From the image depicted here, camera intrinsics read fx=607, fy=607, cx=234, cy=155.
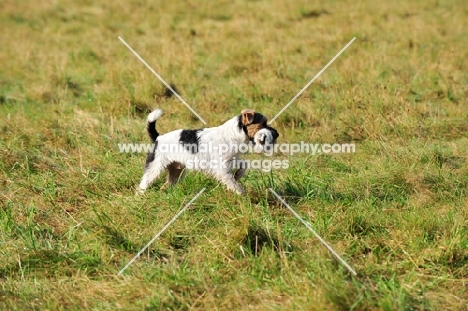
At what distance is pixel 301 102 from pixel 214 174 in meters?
3.26

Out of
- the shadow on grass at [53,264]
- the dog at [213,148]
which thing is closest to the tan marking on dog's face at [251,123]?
the dog at [213,148]

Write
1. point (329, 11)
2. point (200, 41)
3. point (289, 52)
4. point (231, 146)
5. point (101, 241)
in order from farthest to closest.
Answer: point (329, 11)
point (200, 41)
point (289, 52)
point (231, 146)
point (101, 241)

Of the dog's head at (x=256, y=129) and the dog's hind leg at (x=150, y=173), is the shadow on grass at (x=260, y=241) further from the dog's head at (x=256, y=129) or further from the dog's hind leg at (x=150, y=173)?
the dog's hind leg at (x=150, y=173)

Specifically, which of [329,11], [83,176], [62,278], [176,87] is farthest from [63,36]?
[62,278]

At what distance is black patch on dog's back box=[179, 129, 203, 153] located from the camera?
5.34 m

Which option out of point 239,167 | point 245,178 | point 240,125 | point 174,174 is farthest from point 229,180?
point 245,178

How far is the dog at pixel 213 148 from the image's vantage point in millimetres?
5266

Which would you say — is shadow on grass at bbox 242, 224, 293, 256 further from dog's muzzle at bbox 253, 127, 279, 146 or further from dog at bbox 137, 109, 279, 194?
dog's muzzle at bbox 253, 127, 279, 146

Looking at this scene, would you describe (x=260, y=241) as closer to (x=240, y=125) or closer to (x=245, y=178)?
(x=240, y=125)

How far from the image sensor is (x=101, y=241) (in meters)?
4.70

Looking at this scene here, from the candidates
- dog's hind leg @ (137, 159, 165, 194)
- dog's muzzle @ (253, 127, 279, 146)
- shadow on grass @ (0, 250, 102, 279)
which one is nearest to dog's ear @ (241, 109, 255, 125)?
dog's muzzle @ (253, 127, 279, 146)

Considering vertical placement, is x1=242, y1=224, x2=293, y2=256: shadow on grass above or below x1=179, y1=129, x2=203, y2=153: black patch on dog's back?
below

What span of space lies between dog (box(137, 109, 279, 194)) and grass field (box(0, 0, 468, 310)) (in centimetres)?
19

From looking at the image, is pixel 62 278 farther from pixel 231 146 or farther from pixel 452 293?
pixel 452 293
